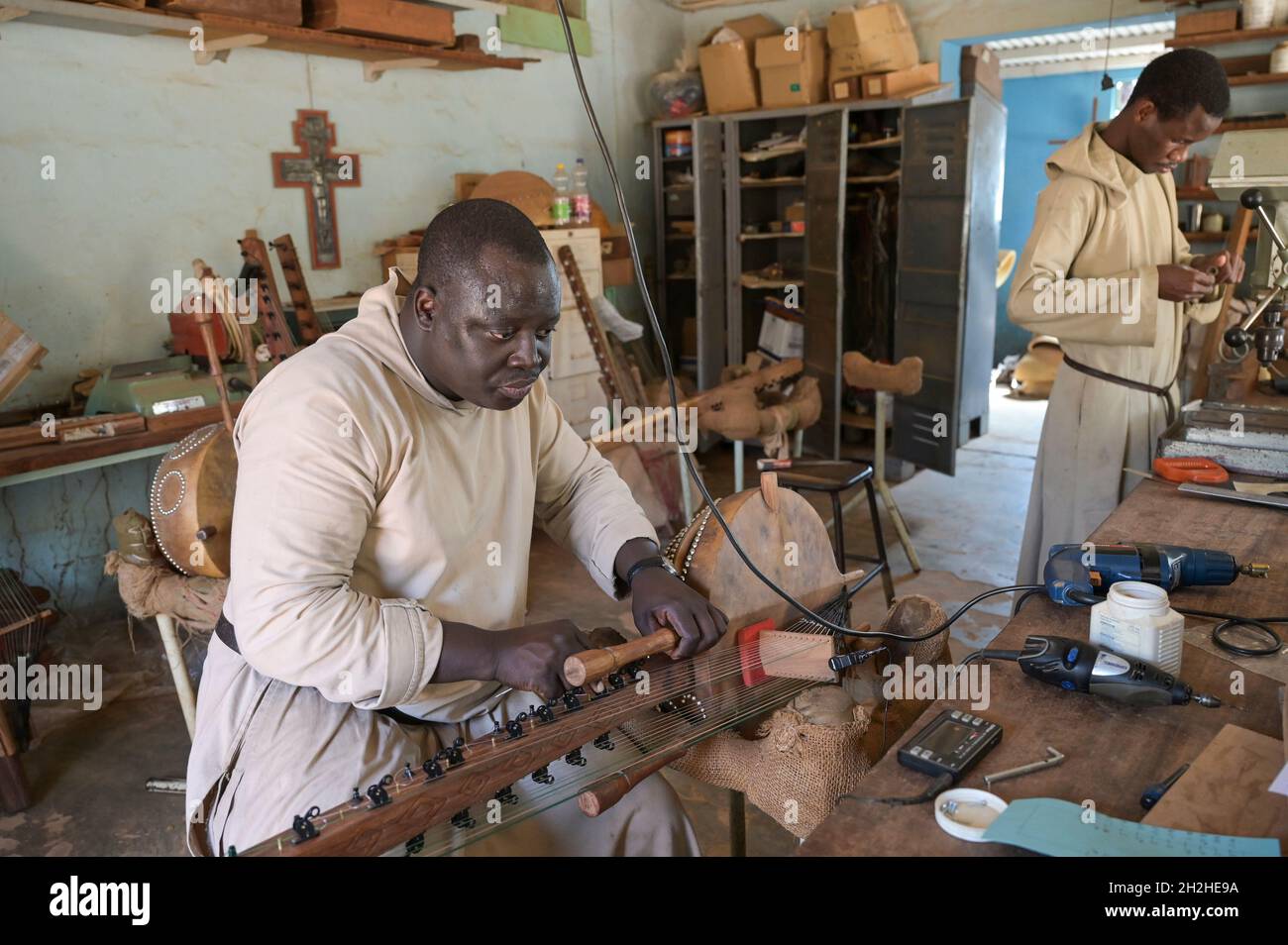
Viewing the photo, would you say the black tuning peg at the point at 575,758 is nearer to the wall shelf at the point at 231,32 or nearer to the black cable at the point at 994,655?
the black cable at the point at 994,655

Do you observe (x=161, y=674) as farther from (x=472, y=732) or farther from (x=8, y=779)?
(x=472, y=732)

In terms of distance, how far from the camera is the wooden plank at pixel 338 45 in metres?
4.00

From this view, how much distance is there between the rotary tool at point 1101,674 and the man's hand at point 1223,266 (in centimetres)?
174

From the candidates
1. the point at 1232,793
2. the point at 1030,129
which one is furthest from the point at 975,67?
the point at 1232,793

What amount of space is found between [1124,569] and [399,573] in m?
1.27

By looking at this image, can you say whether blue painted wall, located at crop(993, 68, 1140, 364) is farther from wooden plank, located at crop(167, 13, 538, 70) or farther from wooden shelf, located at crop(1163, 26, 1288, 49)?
wooden plank, located at crop(167, 13, 538, 70)

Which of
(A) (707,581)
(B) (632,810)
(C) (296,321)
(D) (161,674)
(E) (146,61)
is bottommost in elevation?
(D) (161,674)

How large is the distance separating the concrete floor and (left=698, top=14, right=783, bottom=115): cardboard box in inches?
97.4

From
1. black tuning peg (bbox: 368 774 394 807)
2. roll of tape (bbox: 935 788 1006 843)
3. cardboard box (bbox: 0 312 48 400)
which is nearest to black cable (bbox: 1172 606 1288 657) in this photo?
roll of tape (bbox: 935 788 1006 843)

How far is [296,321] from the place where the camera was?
429 centimetres
